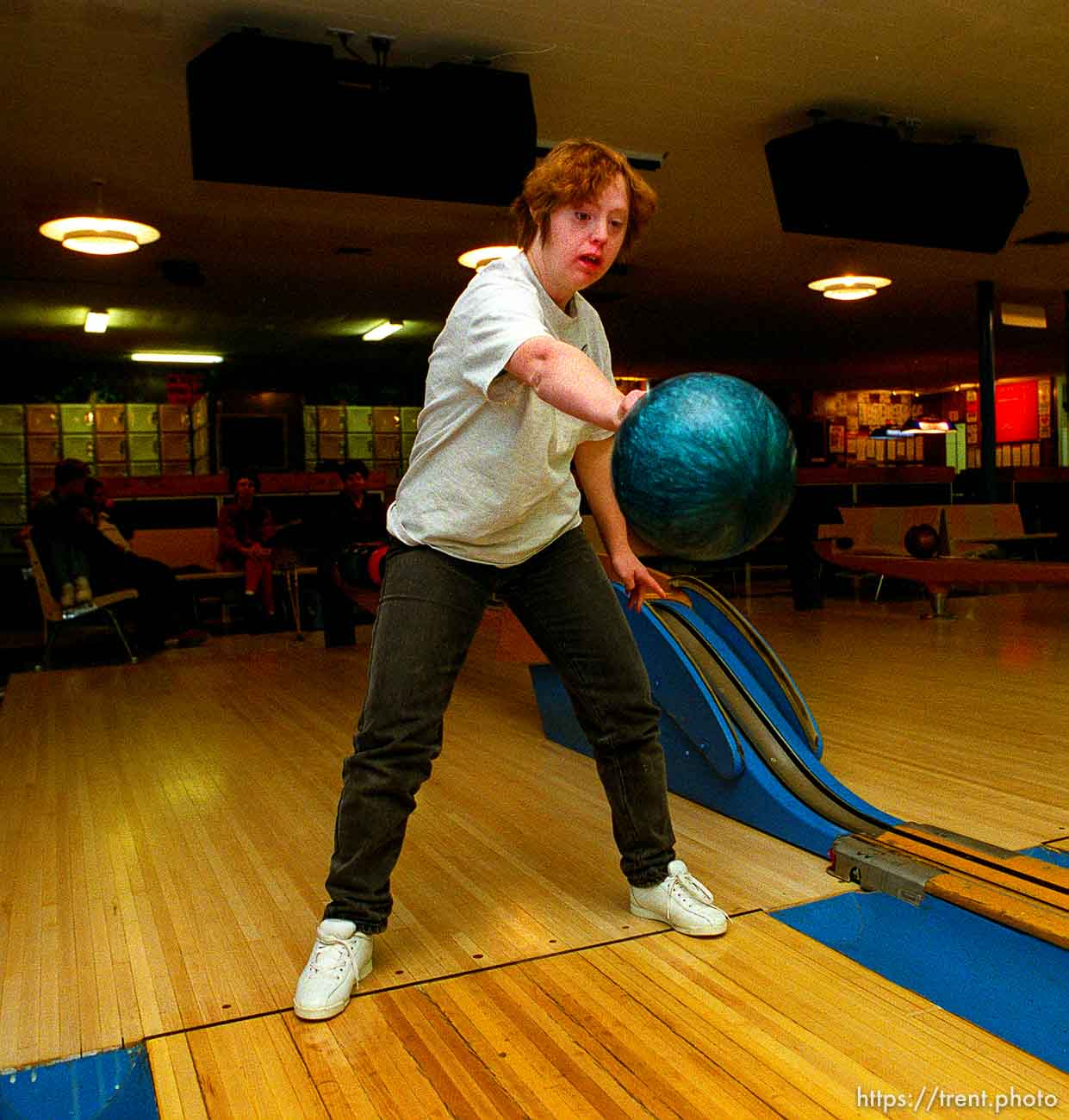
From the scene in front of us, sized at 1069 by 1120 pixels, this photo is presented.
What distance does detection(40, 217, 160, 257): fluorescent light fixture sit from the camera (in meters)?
6.33

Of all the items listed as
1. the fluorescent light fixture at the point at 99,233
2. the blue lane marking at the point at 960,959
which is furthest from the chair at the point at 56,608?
the blue lane marking at the point at 960,959

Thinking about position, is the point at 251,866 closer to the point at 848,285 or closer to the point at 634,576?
the point at 634,576

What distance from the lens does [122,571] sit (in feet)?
19.9

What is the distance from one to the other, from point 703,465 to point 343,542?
4.80m

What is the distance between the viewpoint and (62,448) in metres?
12.4

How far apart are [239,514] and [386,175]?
136 inches

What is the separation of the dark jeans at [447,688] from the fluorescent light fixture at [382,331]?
9341 mm

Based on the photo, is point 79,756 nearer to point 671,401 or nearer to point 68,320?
point 671,401

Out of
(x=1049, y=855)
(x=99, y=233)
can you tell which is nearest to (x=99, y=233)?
(x=99, y=233)

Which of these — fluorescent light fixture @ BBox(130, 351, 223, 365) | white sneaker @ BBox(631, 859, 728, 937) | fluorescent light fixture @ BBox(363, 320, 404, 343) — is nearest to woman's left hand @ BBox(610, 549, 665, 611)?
white sneaker @ BBox(631, 859, 728, 937)

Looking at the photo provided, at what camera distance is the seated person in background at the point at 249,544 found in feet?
23.4

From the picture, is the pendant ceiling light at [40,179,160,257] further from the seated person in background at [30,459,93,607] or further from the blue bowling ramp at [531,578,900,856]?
the blue bowling ramp at [531,578,900,856]

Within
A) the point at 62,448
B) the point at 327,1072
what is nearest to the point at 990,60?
the point at 327,1072

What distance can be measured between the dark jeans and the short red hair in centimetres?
51
